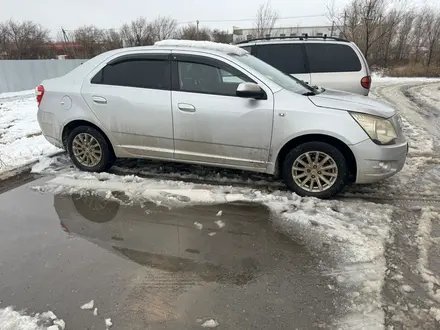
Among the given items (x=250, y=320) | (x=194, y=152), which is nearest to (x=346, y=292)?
(x=250, y=320)

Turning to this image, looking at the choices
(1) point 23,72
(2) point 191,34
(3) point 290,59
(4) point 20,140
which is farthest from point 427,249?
(2) point 191,34

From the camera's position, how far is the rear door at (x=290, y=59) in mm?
7324

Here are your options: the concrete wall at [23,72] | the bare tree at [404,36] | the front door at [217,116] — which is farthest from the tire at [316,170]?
the bare tree at [404,36]

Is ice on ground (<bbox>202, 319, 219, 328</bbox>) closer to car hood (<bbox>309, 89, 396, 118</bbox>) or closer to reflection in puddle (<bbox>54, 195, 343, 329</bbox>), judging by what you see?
reflection in puddle (<bbox>54, 195, 343, 329</bbox>)

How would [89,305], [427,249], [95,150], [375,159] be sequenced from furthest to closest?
1. [95,150]
2. [375,159]
3. [427,249]
4. [89,305]

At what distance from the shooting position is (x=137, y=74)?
4906 mm

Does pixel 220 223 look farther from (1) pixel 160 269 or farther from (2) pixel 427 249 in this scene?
(2) pixel 427 249

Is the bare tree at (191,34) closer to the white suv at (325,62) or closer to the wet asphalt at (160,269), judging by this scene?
the white suv at (325,62)

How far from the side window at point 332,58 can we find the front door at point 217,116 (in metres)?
3.45

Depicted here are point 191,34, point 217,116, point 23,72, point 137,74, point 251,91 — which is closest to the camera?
point 251,91

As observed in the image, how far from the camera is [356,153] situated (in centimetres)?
412

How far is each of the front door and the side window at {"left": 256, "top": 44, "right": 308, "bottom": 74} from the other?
3.22 m

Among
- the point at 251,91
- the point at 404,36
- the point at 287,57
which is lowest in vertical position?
the point at 251,91

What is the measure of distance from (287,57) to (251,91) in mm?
3624
